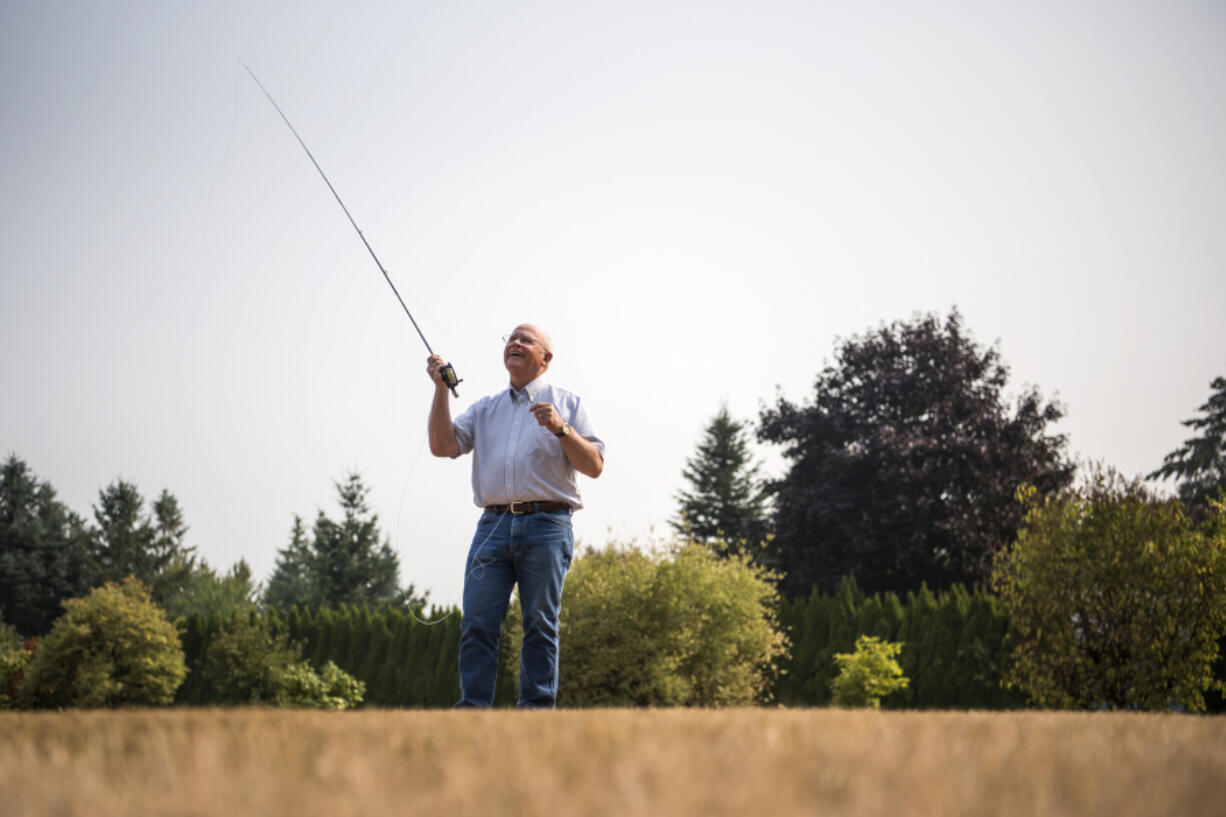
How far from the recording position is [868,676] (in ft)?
60.5

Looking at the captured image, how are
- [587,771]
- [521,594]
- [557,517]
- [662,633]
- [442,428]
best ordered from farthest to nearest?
[662,633], [442,428], [557,517], [521,594], [587,771]

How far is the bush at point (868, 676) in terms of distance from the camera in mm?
18266

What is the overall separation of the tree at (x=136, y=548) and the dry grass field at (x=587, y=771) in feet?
165

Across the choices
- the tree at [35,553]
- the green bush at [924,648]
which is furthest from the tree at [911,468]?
the tree at [35,553]

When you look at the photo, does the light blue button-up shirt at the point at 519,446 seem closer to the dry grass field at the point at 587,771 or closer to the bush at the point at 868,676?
the dry grass field at the point at 587,771

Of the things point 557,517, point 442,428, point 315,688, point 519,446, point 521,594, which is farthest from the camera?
point 315,688

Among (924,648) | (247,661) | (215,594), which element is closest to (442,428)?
(924,648)

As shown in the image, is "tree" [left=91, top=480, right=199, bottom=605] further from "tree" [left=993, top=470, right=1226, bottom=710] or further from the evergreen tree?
"tree" [left=993, top=470, right=1226, bottom=710]

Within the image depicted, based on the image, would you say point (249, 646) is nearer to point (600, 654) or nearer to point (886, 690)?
point (600, 654)

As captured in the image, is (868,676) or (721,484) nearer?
(868,676)

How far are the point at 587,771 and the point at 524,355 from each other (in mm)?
4318

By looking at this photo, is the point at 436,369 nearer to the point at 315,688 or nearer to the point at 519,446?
the point at 519,446

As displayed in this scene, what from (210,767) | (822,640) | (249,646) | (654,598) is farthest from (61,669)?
(210,767)

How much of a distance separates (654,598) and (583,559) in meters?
2.16
